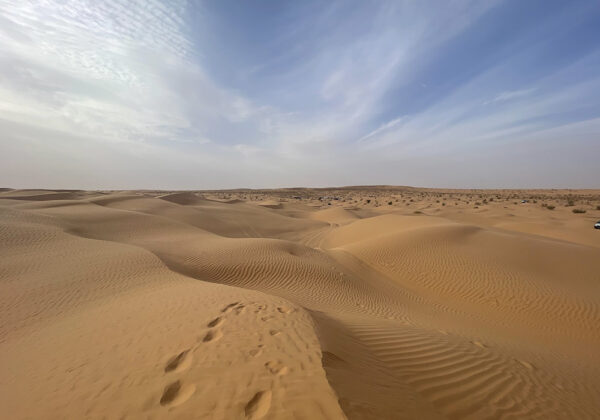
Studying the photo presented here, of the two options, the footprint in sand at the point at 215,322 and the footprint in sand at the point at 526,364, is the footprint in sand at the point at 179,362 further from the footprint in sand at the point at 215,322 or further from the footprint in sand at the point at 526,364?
the footprint in sand at the point at 526,364

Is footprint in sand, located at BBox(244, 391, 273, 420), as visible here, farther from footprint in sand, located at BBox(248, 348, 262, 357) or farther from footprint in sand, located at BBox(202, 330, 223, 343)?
footprint in sand, located at BBox(202, 330, 223, 343)

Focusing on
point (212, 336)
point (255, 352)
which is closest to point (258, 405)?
point (255, 352)

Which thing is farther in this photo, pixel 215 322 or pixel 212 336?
pixel 215 322

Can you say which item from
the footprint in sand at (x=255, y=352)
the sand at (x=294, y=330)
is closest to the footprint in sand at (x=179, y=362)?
the sand at (x=294, y=330)

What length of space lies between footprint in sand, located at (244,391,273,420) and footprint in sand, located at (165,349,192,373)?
1.09 meters

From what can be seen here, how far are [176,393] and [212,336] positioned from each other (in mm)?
1081

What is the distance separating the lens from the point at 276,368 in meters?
3.05

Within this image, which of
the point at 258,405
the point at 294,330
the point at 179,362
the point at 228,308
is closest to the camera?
the point at 258,405

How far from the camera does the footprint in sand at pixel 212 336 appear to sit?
3825 mm

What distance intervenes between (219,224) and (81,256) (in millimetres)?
15312

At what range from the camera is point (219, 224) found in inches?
982

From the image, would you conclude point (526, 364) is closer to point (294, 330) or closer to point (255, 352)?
point (294, 330)

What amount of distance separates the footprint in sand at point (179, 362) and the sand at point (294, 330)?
0.02m

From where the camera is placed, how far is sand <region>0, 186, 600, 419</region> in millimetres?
2887
